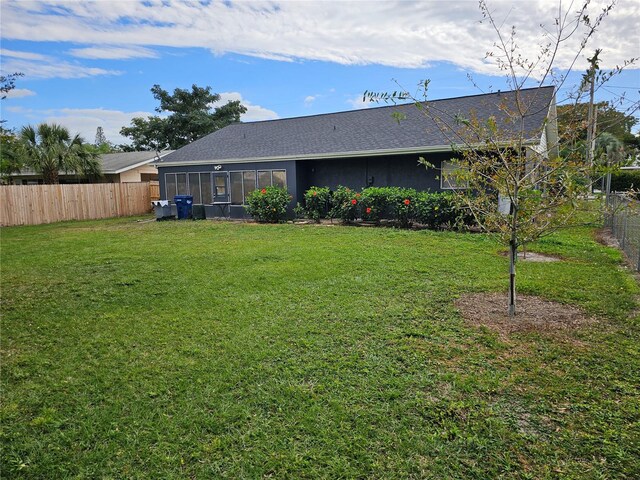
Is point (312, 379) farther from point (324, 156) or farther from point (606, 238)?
point (324, 156)

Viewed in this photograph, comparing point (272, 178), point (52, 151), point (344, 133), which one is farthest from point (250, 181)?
point (52, 151)

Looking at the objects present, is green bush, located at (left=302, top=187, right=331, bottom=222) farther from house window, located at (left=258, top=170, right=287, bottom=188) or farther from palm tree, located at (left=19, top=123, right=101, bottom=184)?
palm tree, located at (left=19, top=123, right=101, bottom=184)

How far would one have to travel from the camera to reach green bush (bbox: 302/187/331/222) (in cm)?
1416

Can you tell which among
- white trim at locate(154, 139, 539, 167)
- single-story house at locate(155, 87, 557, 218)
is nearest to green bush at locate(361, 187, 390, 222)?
white trim at locate(154, 139, 539, 167)

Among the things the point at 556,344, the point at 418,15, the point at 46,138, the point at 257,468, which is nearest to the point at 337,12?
the point at 418,15

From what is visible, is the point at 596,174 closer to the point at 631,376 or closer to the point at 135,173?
the point at 631,376

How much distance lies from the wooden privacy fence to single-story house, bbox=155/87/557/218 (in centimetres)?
239

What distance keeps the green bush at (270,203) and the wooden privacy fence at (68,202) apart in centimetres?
795

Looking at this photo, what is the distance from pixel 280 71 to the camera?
16.2m

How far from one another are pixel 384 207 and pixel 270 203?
4327mm

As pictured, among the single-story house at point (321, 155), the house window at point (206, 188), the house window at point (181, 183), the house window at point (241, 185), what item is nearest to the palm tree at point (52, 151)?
the single-story house at point (321, 155)

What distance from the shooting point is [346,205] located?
13.2 m

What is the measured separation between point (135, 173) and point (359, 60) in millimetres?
16561

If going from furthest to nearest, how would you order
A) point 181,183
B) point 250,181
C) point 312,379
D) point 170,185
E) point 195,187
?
point 170,185 → point 181,183 → point 195,187 → point 250,181 → point 312,379
